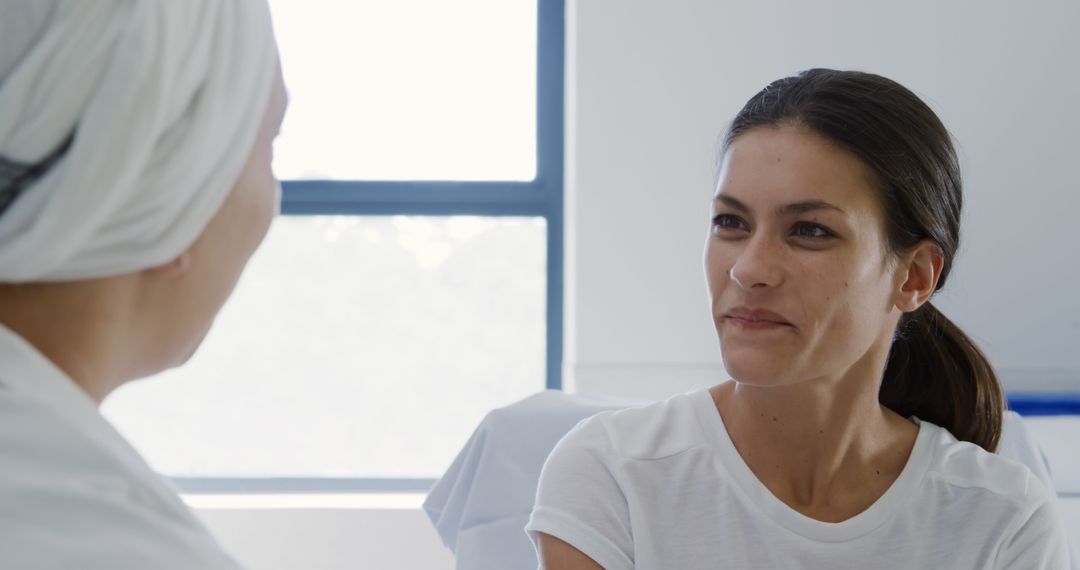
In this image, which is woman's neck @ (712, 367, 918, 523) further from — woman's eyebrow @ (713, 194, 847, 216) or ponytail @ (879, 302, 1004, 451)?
woman's eyebrow @ (713, 194, 847, 216)

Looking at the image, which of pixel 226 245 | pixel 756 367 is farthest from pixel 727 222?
pixel 226 245

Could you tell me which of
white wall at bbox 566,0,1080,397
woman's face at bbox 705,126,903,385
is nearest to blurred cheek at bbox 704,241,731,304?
woman's face at bbox 705,126,903,385

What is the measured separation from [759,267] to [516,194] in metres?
1.54

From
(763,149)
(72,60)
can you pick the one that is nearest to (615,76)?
(763,149)

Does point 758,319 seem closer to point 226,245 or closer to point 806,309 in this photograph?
point 806,309

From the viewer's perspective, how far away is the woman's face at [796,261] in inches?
54.3

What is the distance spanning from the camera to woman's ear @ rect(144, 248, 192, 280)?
2.20 ft

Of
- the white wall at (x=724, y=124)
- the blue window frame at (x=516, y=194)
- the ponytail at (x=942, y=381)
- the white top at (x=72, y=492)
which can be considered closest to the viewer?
the white top at (x=72, y=492)

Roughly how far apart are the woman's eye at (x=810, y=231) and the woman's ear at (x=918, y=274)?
150 mm

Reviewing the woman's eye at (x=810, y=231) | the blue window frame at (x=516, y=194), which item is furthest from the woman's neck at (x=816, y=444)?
the blue window frame at (x=516, y=194)

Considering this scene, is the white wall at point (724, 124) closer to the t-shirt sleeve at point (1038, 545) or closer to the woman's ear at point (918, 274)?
the woman's ear at point (918, 274)

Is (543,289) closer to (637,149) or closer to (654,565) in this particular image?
(637,149)

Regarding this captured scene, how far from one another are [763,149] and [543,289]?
1.49 meters

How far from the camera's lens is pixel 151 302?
26.8 inches
